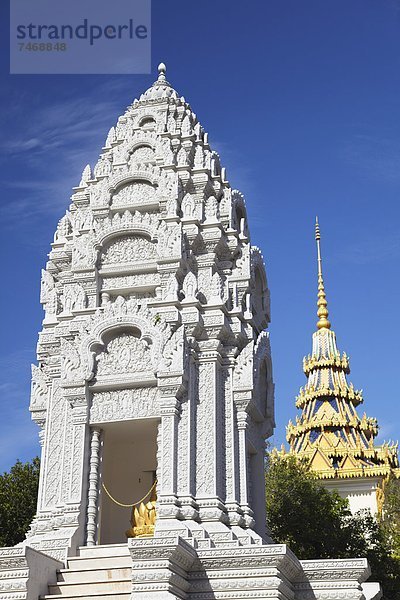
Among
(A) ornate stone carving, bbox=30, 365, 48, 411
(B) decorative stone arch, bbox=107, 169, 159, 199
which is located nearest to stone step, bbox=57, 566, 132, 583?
(A) ornate stone carving, bbox=30, 365, 48, 411

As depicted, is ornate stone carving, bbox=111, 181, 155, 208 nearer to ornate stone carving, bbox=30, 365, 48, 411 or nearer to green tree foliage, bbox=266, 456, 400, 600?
ornate stone carving, bbox=30, 365, 48, 411

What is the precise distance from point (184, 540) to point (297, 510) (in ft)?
55.1


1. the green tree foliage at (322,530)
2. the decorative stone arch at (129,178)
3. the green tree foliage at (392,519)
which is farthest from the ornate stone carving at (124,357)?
the green tree foliage at (392,519)

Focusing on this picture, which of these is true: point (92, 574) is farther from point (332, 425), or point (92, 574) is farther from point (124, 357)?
point (332, 425)

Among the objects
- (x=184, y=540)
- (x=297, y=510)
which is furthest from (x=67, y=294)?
(x=297, y=510)

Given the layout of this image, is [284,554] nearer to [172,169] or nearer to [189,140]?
[172,169]

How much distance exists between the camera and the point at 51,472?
58.9ft

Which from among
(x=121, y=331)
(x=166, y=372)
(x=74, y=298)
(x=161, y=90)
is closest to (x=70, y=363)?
(x=121, y=331)

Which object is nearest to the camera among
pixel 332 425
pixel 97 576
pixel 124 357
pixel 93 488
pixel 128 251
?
pixel 97 576

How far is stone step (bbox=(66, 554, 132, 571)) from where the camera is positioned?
50.3 ft

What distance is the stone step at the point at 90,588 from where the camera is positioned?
1443 cm

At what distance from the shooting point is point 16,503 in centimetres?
2898

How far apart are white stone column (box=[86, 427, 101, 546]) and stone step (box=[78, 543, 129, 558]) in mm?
344

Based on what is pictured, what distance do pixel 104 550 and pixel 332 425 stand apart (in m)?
38.7
